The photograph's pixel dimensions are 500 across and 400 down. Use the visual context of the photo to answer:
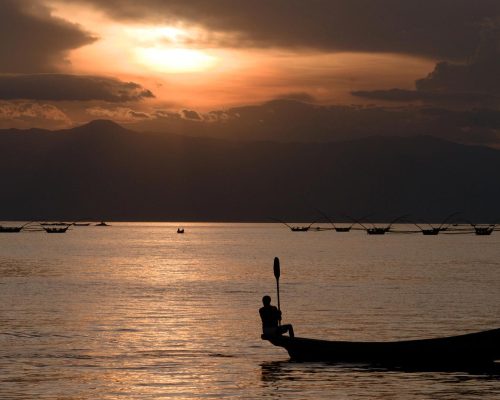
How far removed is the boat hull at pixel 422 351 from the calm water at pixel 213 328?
862 mm

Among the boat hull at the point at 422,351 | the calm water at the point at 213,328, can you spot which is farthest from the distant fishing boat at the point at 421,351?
the calm water at the point at 213,328

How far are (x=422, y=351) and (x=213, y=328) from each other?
1883 cm

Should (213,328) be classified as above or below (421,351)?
above

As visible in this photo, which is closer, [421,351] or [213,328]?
[421,351]

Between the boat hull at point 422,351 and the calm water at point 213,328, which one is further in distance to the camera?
the boat hull at point 422,351

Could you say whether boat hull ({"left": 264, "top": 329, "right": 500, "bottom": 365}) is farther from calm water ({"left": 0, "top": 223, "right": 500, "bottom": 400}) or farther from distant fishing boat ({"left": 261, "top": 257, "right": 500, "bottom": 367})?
calm water ({"left": 0, "top": 223, "right": 500, "bottom": 400})

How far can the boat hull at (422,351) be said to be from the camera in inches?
1555

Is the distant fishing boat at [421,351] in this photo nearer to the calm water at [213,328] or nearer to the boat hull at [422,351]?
the boat hull at [422,351]

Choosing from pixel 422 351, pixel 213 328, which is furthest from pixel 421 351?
pixel 213 328

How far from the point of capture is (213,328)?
5612 centimetres

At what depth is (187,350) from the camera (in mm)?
46406

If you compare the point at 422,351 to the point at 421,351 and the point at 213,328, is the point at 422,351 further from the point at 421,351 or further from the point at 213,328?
the point at 213,328

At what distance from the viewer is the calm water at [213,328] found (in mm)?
36625

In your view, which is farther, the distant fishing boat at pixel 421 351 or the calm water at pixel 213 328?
the distant fishing boat at pixel 421 351
